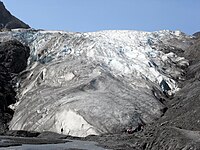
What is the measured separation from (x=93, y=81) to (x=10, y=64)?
38.0 feet

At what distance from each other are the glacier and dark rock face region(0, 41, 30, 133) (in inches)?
29.1

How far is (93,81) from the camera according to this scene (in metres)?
31.0

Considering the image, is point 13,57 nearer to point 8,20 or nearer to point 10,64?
point 10,64

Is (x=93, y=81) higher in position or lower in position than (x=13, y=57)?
lower

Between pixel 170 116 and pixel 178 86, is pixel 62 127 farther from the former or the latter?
pixel 178 86

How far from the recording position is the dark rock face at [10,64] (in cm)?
3409

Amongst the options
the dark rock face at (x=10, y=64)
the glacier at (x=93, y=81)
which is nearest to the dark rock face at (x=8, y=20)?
the glacier at (x=93, y=81)

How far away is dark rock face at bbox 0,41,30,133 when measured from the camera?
34.1 m

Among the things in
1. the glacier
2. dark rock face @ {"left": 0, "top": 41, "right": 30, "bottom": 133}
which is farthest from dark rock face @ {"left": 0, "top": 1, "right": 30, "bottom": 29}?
dark rock face @ {"left": 0, "top": 41, "right": 30, "bottom": 133}

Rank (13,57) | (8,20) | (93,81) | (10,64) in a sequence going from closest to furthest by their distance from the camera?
(93,81) < (10,64) < (13,57) < (8,20)

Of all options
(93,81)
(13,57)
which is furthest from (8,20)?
(93,81)

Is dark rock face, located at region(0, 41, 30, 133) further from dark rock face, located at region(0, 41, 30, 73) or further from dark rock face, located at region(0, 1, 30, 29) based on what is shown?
dark rock face, located at region(0, 1, 30, 29)

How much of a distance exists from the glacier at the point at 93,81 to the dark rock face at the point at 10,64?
2.43 feet

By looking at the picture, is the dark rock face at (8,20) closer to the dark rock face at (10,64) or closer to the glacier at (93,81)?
the glacier at (93,81)
